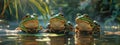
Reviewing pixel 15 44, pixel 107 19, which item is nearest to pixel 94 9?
pixel 107 19

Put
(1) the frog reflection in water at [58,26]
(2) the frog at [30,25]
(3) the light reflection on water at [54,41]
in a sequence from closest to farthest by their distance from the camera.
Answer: (3) the light reflection on water at [54,41], (2) the frog at [30,25], (1) the frog reflection in water at [58,26]

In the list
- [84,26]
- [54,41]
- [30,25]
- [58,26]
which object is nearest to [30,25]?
[30,25]

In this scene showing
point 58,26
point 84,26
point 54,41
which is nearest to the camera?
point 54,41

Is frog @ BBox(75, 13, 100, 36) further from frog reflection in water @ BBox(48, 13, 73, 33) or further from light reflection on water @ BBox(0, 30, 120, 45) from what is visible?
light reflection on water @ BBox(0, 30, 120, 45)

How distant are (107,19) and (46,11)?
1214 centimetres

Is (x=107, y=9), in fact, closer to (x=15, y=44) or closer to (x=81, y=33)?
(x=81, y=33)

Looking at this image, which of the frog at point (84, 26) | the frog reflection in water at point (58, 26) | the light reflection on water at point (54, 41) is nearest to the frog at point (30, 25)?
the frog reflection in water at point (58, 26)

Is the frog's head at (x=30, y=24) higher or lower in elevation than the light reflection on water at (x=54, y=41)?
higher

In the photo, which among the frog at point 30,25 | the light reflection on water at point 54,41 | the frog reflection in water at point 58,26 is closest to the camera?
the light reflection on water at point 54,41

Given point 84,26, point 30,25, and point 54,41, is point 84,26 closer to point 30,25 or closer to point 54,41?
point 30,25

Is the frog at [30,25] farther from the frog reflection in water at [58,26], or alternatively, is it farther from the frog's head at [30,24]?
the frog reflection in water at [58,26]

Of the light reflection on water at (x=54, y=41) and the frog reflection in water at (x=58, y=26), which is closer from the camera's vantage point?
the light reflection on water at (x=54, y=41)

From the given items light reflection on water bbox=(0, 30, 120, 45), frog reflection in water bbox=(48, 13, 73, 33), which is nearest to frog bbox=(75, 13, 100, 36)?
frog reflection in water bbox=(48, 13, 73, 33)

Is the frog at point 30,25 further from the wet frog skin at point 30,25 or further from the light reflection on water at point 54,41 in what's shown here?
the light reflection on water at point 54,41
